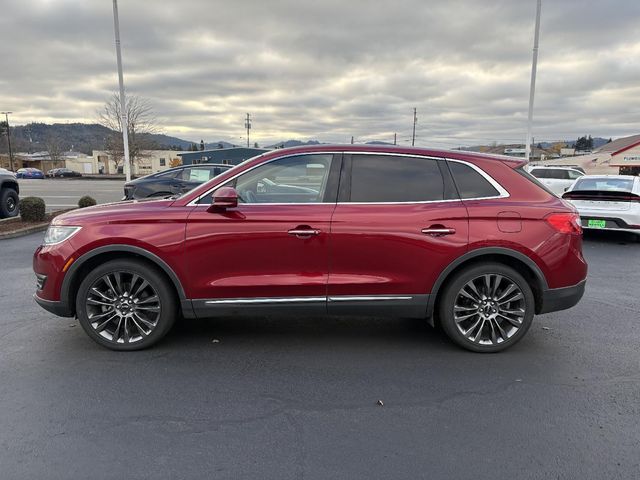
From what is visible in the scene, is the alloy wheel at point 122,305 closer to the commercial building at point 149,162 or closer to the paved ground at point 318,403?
the paved ground at point 318,403

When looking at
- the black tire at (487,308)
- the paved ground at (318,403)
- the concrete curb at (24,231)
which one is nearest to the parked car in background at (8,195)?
the concrete curb at (24,231)

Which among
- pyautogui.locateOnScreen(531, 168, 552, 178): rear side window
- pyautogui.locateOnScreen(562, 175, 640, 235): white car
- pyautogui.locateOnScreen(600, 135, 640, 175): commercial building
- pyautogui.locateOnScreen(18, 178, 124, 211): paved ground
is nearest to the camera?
pyautogui.locateOnScreen(562, 175, 640, 235): white car

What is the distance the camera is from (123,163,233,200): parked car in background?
12250mm

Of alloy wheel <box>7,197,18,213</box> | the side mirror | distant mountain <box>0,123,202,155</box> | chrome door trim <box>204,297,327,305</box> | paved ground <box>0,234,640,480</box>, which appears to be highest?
distant mountain <box>0,123,202,155</box>

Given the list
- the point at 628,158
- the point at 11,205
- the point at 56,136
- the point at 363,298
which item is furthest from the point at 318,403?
the point at 56,136

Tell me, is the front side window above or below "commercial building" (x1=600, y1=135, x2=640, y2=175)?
below

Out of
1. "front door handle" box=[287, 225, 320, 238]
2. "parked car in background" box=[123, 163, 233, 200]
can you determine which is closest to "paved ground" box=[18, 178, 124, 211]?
"parked car in background" box=[123, 163, 233, 200]

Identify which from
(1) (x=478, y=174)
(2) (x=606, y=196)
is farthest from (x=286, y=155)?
(2) (x=606, y=196)

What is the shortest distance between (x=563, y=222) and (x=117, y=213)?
150 inches

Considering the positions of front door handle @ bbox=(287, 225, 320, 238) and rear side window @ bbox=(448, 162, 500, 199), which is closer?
front door handle @ bbox=(287, 225, 320, 238)

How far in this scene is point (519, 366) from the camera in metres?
3.71

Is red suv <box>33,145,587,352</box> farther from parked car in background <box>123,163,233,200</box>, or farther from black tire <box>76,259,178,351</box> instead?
parked car in background <box>123,163,233,200</box>

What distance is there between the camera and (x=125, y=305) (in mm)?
3840

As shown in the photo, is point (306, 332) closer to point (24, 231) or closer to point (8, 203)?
point (24, 231)
